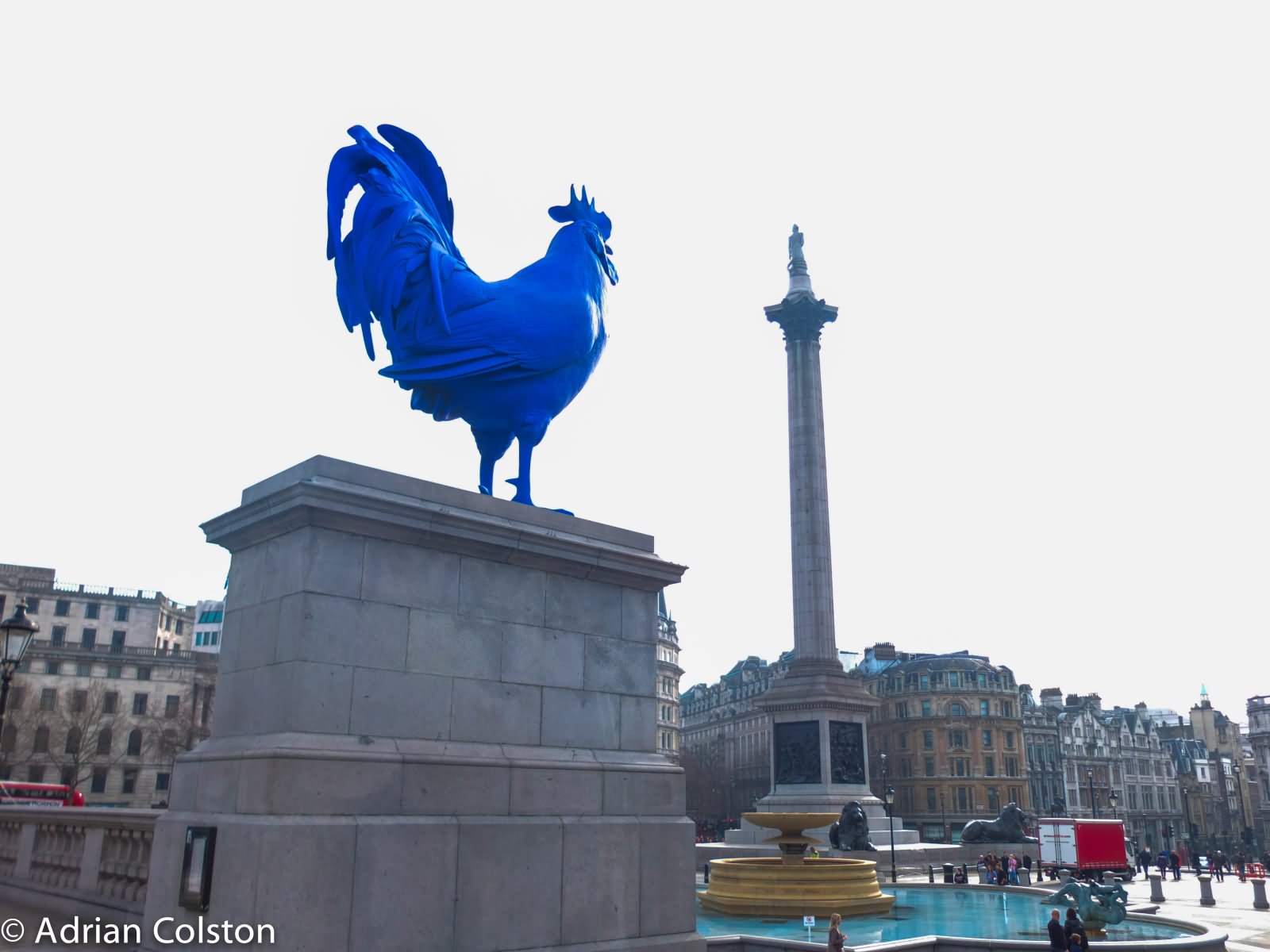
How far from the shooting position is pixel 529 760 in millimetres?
9672

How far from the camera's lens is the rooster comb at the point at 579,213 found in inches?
490

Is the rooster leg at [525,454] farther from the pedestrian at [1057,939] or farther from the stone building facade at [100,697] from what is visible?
the stone building facade at [100,697]

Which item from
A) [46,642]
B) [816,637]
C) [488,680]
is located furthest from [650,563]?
[46,642]

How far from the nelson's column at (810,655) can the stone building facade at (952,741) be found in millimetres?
45053

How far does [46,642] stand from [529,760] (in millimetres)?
80597

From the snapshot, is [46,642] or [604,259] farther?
[46,642]

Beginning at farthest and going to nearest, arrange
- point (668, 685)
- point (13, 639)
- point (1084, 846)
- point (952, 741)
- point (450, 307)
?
1. point (668, 685)
2. point (952, 741)
3. point (1084, 846)
4. point (13, 639)
5. point (450, 307)

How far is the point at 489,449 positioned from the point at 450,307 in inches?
67.2

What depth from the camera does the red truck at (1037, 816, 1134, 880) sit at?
37594mm

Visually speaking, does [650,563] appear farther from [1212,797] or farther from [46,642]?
[1212,797]

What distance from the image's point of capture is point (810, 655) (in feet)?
169

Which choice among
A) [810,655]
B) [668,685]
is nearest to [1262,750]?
[668,685]

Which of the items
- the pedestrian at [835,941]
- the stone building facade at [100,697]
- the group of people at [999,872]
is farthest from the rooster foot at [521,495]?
the stone building facade at [100,697]

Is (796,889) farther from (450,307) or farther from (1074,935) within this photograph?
(450,307)
